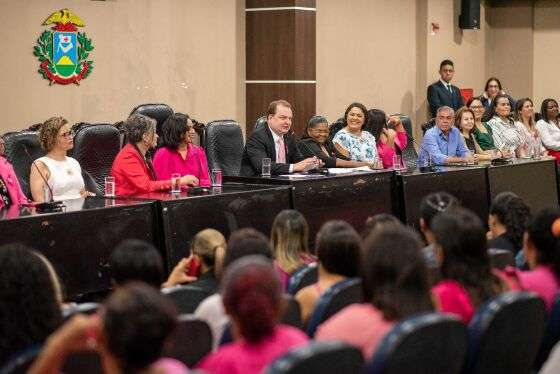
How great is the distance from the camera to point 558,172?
860 centimetres

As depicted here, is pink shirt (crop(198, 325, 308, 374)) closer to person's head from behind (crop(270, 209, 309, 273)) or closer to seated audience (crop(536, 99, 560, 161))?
person's head from behind (crop(270, 209, 309, 273))

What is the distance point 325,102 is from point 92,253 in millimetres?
6286

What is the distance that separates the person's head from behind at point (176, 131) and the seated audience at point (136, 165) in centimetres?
24

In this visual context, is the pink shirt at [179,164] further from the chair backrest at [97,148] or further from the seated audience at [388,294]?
the seated audience at [388,294]

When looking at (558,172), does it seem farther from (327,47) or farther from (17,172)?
(17,172)

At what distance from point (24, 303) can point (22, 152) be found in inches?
157

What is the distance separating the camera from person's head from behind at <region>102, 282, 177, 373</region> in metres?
2.15

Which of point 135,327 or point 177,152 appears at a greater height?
point 177,152

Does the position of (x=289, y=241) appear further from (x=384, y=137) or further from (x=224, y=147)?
(x=384, y=137)

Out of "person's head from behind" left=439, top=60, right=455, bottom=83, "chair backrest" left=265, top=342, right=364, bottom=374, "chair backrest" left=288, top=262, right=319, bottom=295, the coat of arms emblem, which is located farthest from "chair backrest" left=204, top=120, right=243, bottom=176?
"person's head from behind" left=439, top=60, right=455, bottom=83

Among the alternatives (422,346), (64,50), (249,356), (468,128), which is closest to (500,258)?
(422,346)

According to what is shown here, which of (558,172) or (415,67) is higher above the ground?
(415,67)

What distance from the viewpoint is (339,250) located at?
11.5 feet

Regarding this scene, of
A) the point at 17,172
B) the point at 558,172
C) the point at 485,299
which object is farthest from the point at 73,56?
the point at 485,299
